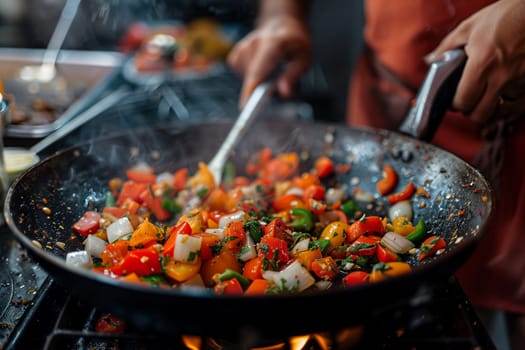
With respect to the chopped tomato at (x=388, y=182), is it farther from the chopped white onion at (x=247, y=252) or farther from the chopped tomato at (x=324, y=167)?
the chopped white onion at (x=247, y=252)

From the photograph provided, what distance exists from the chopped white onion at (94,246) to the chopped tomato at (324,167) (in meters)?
0.82

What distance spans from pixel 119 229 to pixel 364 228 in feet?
2.25

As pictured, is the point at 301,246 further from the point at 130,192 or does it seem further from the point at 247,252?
the point at 130,192

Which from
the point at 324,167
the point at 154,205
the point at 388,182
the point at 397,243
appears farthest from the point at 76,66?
the point at 397,243

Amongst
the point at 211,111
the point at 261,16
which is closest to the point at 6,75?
the point at 211,111

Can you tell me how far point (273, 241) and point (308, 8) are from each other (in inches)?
→ 60.7

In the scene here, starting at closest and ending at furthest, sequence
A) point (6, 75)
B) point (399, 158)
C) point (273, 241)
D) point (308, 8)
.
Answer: point (273, 241)
point (399, 158)
point (308, 8)
point (6, 75)

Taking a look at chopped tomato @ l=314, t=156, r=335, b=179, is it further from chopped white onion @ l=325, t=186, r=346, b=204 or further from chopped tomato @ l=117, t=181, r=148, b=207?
chopped tomato @ l=117, t=181, r=148, b=207

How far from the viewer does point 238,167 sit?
190cm

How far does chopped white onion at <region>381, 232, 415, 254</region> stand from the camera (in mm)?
1342

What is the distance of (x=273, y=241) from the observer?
1260 mm

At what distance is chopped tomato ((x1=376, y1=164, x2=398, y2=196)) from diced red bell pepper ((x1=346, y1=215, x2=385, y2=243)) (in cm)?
28

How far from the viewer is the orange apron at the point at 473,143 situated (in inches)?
68.2

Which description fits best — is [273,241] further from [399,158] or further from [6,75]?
[6,75]
